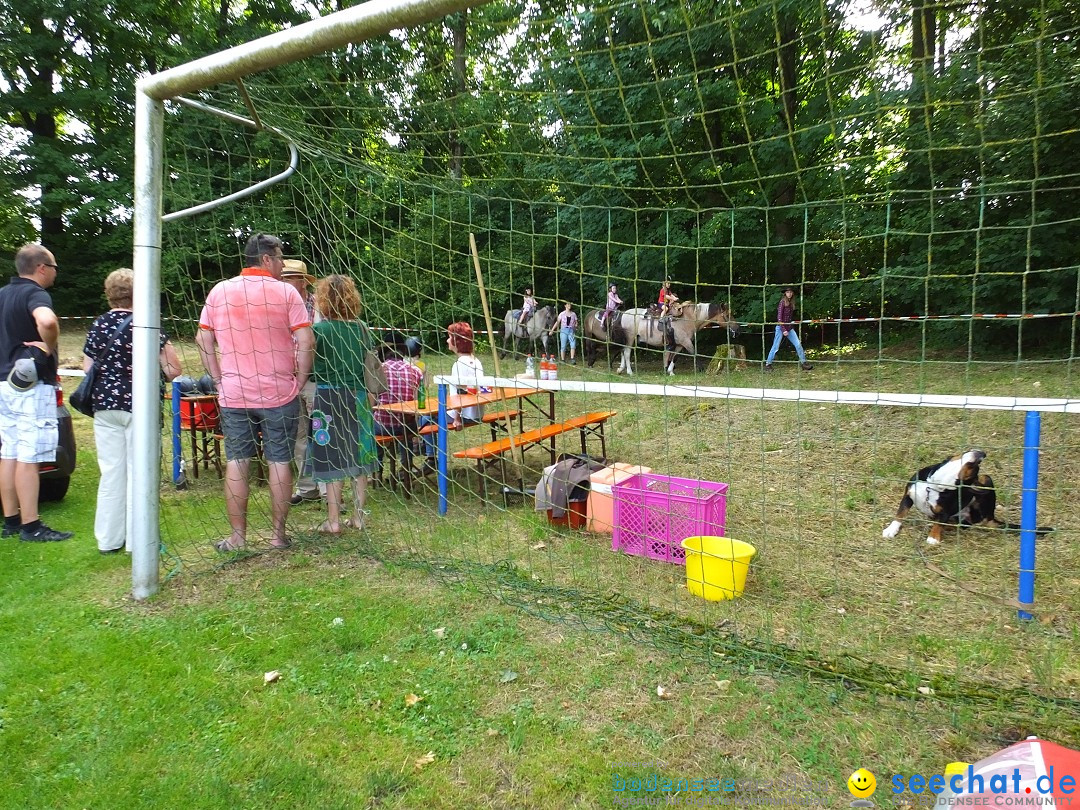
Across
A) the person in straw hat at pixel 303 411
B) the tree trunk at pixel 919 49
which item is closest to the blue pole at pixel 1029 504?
the tree trunk at pixel 919 49

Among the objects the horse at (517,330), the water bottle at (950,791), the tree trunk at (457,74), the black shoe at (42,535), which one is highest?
the tree trunk at (457,74)

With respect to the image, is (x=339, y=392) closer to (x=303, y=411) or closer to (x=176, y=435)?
(x=303, y=411)

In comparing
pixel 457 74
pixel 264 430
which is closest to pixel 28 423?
pixel 264 430

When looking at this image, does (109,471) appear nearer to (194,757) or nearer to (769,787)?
(194,757)

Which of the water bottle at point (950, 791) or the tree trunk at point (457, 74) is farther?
the tree trunk at point (457, 74)

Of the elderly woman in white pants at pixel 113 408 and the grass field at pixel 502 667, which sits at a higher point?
the elderly woman in white pants at pixel 113 408

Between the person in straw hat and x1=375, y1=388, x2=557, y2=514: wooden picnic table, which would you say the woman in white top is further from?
the person in straw hat

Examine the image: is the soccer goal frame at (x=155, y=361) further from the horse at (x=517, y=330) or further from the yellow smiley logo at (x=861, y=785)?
the yellow smiley logo at (x=861, y=785)

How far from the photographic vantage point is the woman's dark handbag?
11.7 ft

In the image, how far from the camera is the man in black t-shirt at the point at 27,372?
3.76m

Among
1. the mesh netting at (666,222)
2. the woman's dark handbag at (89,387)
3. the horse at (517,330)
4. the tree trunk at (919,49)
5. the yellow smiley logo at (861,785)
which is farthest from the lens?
the horse at (517,330)

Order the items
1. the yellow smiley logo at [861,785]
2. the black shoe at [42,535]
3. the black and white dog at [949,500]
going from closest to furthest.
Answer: the yellow smiley logo at [861,785] → the black shoe at [42,535] → the black and white dog at [949,500]

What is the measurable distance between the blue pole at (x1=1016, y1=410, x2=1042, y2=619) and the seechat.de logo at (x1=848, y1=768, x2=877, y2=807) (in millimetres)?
1620

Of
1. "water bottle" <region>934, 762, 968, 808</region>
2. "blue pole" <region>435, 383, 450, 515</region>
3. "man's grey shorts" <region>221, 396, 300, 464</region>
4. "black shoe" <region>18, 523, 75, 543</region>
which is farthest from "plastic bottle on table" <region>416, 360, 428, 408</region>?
"water bottle" <region>934, 762, 968, 808</region>
